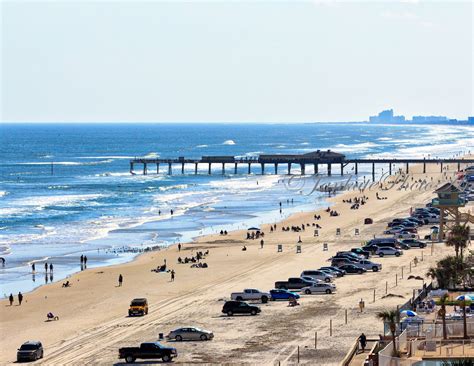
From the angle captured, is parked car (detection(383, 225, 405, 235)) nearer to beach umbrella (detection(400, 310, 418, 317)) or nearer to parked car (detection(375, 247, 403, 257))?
parked car (detection(375, 247, 403, 257))

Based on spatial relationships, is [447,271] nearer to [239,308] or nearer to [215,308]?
[239,308]

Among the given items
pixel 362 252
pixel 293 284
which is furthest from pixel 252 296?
pixel 362 252

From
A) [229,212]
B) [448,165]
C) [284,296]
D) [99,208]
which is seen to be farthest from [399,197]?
[284,296]

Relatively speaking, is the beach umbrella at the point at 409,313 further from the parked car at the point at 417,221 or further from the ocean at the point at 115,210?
the parked car at the point at 417,221

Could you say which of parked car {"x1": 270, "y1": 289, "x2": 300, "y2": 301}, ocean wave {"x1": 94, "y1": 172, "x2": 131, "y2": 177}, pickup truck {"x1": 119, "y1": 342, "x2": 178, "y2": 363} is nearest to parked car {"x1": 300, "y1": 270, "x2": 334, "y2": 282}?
parked car {"x1": 270, "y1": 289, "x2": 300, "y2": 301}

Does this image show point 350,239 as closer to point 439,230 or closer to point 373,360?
point 439,230

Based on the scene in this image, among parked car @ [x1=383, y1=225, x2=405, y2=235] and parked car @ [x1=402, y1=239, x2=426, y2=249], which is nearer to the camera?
parked car @ [x1=402, y1=239, x2=426, y2=249]

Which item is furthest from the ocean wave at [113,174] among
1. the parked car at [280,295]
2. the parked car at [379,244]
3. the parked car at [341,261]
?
the parked car at [280,295]
